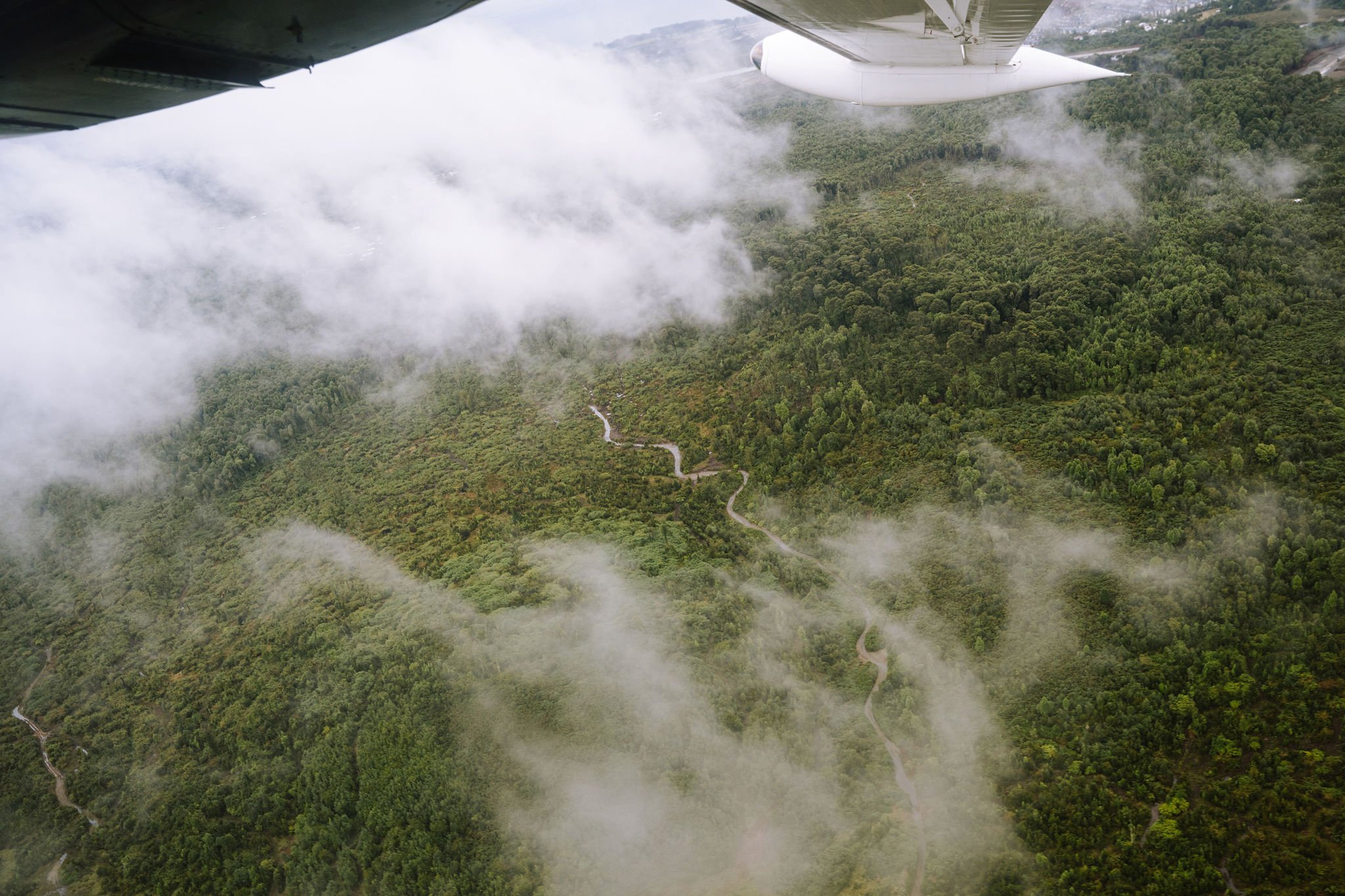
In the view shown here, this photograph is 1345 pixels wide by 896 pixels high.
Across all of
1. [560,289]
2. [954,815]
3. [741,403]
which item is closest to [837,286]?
[741,403]

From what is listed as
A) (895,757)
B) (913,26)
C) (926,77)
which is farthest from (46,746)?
(913,26)

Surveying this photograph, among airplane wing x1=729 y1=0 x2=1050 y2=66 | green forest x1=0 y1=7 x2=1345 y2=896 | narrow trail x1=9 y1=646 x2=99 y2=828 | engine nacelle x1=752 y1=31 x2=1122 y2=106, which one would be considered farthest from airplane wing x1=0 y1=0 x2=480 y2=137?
narrow trail x1=9 y1=646 x2=99 y2=828

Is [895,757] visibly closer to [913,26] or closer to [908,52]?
[908,52]

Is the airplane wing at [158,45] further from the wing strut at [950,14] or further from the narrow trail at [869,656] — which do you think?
the narrow trail at [869,656]

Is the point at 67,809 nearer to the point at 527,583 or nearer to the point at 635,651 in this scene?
the point at 527,583

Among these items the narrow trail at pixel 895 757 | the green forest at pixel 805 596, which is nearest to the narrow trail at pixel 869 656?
the narrow trail at pixel 895 757

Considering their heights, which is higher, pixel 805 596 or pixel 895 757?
pixel 805 596
